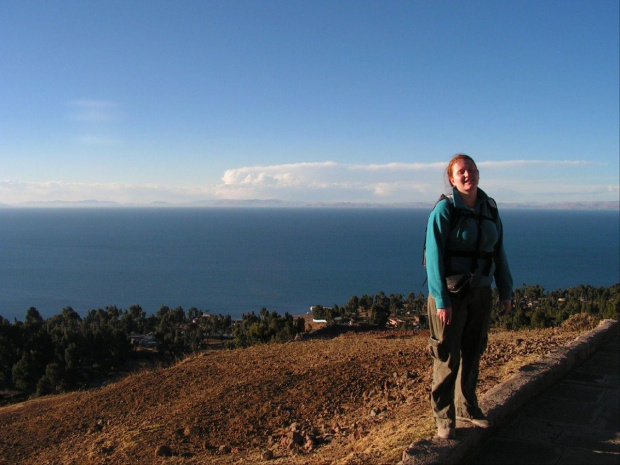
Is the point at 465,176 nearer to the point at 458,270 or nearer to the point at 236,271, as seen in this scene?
the point at 458,270

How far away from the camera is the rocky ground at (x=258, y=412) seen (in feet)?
14.1

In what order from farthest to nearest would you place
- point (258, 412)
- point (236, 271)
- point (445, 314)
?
point (236, 271) → point (258, 412) → point (445, 314)

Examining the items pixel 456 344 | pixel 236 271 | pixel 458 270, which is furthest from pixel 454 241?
pixel 236 271

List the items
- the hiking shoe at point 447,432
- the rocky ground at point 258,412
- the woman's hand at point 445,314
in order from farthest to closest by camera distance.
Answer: the rocky ground at point 258,412 < the hiking shoe at point 447,432 < the woman's hand at point 445,314

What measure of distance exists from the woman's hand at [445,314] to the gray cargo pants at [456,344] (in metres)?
0.05

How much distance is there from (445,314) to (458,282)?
212 mm

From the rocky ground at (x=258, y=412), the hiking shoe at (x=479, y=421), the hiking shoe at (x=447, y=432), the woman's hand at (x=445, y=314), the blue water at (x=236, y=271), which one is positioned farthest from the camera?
the blue water at (x=236, y=271)

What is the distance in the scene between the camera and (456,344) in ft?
10.6

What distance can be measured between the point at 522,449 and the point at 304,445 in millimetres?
1763

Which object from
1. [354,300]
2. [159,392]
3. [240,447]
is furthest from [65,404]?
[354,300]

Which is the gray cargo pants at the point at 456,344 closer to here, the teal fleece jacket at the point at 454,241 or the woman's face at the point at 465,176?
the teal fleece jacket at the point at 454,241

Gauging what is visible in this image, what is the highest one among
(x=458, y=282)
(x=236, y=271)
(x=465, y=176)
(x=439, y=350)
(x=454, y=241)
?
(x=465, y=176)

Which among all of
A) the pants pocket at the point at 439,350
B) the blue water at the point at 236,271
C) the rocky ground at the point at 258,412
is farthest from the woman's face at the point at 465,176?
the blue water at the point at 236,271

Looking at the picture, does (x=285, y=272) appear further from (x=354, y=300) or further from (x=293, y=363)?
(x=293, y=363)
